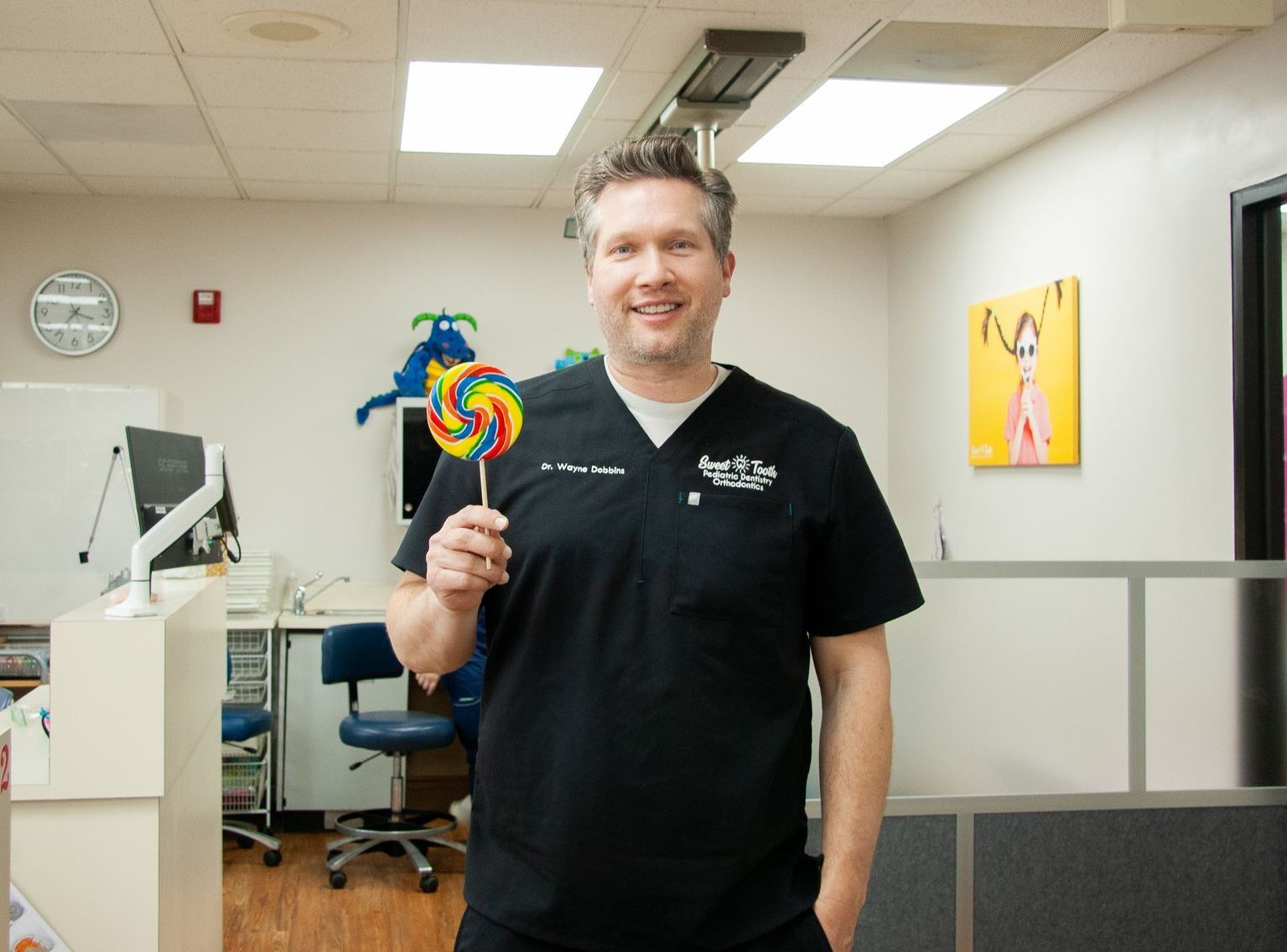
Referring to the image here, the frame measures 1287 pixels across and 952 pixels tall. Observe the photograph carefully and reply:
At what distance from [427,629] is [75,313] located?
14.9 feet

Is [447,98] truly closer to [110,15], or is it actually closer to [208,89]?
[208,89]

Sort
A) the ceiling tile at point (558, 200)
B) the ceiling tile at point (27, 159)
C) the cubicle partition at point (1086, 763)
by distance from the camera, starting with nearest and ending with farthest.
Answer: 1. the cubicle partition at point (1086, 763)
2. the ceiling tile at point (27, 159)
3. the ceiling tile at point (558, 200)

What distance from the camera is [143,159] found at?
468cm

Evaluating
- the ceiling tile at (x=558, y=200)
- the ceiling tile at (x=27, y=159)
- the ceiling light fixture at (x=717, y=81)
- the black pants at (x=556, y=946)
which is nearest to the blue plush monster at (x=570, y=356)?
the ceiling tile at (x=558, y=200)

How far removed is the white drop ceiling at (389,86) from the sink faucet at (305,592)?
65.5 inches

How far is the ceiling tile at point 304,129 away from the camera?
13.4 feet

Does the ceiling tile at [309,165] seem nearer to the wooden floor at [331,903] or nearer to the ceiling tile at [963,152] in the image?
the ceiling tile at [963,152]

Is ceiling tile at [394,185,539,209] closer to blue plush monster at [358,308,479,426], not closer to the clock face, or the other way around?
blue plush monster at [358,308,479,426]

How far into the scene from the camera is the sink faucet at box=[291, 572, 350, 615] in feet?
16.4

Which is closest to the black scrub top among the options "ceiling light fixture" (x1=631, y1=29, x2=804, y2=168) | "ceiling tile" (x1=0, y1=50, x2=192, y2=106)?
"ceiling light fixture" (x1=631, y1=29, x2=804, y2=168)

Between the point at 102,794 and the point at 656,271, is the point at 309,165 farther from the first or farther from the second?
the point at 656,271

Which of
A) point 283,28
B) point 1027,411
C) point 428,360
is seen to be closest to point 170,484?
point 283,28

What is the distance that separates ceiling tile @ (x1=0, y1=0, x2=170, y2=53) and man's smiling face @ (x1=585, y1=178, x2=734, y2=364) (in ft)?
7.42

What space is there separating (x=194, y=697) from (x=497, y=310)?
3.19 m
